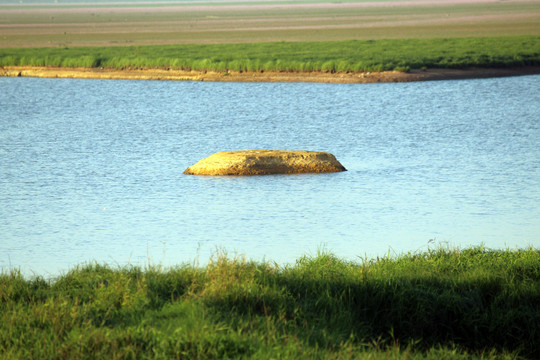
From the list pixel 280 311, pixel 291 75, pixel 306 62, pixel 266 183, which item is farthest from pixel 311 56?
pixel 280 311

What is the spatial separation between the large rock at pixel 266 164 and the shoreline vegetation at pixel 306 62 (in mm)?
27767

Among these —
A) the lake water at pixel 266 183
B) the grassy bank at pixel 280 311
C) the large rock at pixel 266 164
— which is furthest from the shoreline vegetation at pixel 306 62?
the grassy bank at pixel 280 311

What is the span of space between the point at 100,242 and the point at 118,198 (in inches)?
144

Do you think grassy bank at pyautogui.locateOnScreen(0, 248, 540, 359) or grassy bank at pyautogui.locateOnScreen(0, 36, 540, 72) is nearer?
grassy bank at pyautogui.locateOnScreen(0, 248, 540, 359)

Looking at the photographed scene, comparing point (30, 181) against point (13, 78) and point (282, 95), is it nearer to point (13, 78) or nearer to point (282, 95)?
point (282, 95)

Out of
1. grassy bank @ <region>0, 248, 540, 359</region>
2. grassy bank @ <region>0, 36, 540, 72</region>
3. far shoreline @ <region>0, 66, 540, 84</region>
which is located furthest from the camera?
grassy bank @ <region>0, 36, 540, 72</region>

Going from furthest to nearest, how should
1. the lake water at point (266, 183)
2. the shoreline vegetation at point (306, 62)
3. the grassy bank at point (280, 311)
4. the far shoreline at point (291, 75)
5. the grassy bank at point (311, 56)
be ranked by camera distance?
1. the grassy bank at point (311, 56)
2. the shoreline vegetation at point (306, 62)
3. the far shoreline at point (291, 75)
4. the lake water at point (266, 183)
5. the grassy bank at point (280, 311)

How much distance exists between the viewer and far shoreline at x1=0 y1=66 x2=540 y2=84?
46.3 meters

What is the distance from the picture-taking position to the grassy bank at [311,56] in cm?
4959

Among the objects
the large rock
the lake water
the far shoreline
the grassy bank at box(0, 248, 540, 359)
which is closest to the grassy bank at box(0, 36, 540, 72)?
the far shoreline

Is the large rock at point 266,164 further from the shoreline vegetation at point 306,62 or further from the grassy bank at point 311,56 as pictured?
the grassy bank at point 311,56

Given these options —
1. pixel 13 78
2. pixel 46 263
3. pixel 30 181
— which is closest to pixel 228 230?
pixel 46 263

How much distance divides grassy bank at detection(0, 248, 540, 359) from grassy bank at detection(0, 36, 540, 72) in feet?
126

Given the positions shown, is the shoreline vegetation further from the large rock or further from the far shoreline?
the large rock
